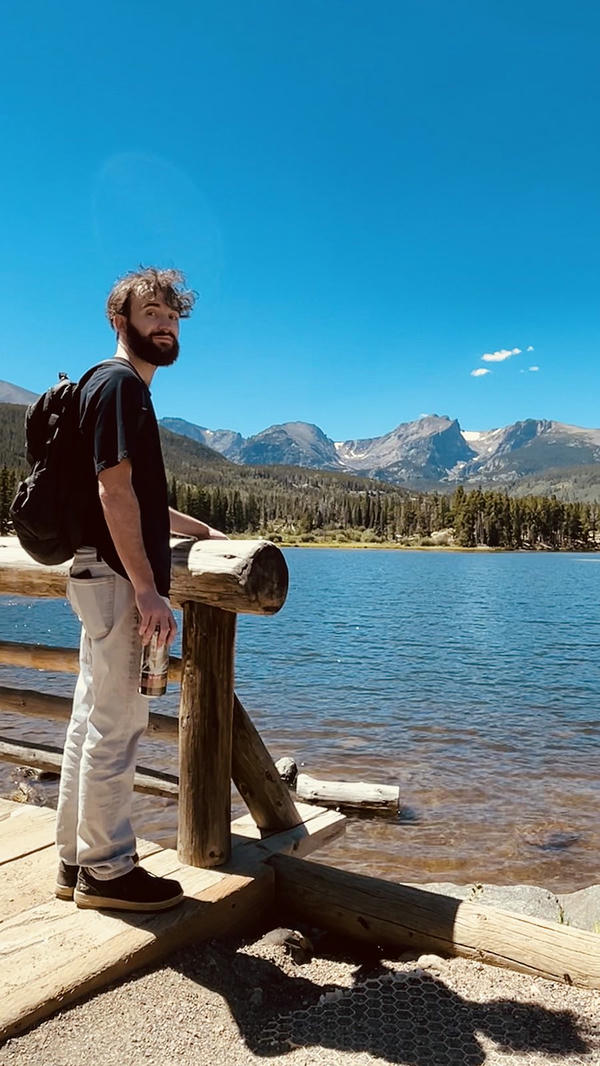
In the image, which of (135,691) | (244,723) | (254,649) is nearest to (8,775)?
(244,723)

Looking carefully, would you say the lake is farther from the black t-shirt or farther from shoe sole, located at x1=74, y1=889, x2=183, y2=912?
the black t-shirt

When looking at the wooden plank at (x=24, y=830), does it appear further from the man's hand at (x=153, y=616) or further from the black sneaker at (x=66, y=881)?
the man's hand at (x=153, y=616)

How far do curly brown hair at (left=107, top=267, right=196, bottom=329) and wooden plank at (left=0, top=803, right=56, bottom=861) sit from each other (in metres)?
3.08

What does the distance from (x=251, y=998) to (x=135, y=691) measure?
4.69ft

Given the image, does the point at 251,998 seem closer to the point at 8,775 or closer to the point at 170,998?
the point at 170,998

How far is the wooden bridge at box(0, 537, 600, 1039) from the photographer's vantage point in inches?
133

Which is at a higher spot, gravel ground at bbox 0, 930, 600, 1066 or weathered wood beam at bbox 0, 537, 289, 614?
weathered wood beam at bbox 0, 537, 289, 614

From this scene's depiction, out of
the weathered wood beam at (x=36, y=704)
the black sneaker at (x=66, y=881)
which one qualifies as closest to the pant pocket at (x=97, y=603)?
the black sneaker at (x=66, y=881)

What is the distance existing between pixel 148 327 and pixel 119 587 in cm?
121

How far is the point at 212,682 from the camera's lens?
4.12m

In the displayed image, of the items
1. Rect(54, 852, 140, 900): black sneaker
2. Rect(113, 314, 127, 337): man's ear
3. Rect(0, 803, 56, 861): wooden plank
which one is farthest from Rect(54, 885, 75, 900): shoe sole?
Rect(113, 314, 127, 337): man's ear

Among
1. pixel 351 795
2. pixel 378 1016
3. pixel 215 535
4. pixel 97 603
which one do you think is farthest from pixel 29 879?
pixel 351 795

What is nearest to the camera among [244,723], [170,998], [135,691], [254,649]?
[170,998]

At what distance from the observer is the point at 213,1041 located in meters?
3.01
